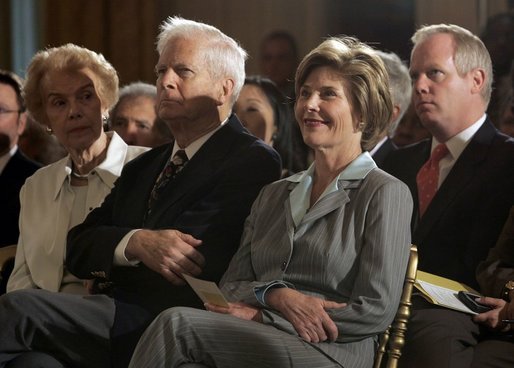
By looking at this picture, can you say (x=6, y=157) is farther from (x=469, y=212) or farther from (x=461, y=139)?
(x=469, y=212)

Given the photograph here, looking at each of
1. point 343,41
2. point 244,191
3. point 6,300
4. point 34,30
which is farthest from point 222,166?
point 34,30

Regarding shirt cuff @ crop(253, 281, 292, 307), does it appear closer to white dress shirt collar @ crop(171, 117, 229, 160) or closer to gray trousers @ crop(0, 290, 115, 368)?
gray trousers @ crop(0, 290, 115, 368)

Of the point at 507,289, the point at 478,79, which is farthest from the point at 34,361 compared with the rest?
the point at 478,79

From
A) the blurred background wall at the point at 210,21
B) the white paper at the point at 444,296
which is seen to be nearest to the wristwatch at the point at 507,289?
the white paper at the point at 444,296

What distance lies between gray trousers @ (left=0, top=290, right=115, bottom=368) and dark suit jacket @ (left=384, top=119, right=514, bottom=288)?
3.98 feet

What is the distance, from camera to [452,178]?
382cm

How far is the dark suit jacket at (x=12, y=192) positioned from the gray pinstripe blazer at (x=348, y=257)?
5.82 feet

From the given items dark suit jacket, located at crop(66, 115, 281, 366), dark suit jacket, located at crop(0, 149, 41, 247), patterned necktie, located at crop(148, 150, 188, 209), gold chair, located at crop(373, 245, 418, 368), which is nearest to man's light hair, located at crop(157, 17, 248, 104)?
dark suit jacket, located at crop(66, 115, 281, 366)

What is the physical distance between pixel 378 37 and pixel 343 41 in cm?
239

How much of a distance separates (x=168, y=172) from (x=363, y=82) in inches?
36.9

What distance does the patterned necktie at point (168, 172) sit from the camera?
3.83 meters

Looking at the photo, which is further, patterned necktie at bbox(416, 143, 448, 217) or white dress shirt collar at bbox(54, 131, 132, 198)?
white dress shirt collar at bbox(54, 131, 132, 198)

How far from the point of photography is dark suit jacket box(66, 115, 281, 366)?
11.7 feet

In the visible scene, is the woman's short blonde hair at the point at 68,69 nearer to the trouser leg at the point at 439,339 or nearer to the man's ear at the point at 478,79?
the man's ear at the point at 478,79
